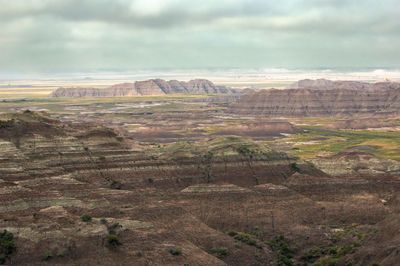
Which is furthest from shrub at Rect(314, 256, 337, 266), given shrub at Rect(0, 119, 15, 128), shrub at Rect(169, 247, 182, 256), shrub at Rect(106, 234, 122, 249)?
shrub at Rect(0, 119, 15, 128)

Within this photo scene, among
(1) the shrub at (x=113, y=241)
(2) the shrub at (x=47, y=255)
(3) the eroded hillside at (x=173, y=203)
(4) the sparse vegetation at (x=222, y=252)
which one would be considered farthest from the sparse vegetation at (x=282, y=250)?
(2) the shrub at (x=47, y=255)

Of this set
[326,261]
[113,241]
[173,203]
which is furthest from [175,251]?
[173,203]

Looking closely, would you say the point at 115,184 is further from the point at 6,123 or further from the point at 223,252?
the point at 223,252

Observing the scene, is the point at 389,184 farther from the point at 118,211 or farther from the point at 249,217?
the point at 118,211

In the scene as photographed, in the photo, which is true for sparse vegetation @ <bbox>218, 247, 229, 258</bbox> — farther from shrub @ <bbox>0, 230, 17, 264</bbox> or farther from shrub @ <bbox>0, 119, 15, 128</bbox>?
shrub @ <bbox>0, 119, 15, 128</bbox>

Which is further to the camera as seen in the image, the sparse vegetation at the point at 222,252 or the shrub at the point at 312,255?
the shrub at the point at 312,255

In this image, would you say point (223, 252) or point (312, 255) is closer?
point (223, 252)

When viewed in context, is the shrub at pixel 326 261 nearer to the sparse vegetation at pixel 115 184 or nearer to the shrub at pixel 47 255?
the shrub at pixel 47 255

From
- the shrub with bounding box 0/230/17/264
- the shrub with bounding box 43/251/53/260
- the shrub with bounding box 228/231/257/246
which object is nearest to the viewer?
the shrub with bounding box 0/230/17/264
